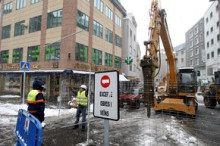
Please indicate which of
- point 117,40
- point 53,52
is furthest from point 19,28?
point 117,40

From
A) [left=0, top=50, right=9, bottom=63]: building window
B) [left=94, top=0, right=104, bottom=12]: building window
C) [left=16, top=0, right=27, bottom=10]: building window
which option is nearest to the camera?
[left=94, top=0, right=104, bottom=12]: building window

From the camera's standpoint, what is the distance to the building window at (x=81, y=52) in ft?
54.0

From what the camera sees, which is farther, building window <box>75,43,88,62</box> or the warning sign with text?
building window <box>75,43,88,62</box>

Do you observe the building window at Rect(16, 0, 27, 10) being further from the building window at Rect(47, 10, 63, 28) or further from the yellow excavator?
the yellow excavator

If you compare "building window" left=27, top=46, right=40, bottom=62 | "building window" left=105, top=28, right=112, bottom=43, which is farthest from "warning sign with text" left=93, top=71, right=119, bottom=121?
"building window" left=105, top=28, right=112, bottom=43

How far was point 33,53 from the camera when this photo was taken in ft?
60.7

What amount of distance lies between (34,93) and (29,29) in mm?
18317

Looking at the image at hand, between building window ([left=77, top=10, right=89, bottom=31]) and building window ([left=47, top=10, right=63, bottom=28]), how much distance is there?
6.47 ft

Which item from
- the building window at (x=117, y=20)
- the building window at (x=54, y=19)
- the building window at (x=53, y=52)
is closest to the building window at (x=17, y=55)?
the building window at (x=53, y=52)

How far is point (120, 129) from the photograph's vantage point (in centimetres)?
654

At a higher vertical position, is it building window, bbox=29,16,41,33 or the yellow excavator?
building window, bbox=29,16,41,33

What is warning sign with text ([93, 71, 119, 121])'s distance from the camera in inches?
92.8

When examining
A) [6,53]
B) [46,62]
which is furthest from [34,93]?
[6,53]

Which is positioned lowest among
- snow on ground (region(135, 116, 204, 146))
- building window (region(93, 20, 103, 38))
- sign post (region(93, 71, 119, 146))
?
snow on ground (region(135, 116, 204, 146))
